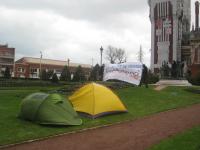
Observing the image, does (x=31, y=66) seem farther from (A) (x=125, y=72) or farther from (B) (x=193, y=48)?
(A) (x=125, y=72)

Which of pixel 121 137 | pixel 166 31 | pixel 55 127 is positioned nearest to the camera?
pixel 121 137

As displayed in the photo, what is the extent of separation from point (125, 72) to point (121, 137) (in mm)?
19931

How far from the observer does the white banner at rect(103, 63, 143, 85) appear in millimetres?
31720

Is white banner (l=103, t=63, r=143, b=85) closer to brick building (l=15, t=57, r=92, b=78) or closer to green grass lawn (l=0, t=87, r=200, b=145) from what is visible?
green grass lawn (l=0, t=87, r=200, b=145)

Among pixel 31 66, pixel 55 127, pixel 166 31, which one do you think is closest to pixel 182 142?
pixel 55 127

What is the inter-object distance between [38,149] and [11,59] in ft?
379

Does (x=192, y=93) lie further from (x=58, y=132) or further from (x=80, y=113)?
(x=58, y=132)

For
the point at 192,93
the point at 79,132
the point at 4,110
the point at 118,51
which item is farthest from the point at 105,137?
the point at 118,51

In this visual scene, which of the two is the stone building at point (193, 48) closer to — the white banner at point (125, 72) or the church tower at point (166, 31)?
the church tower at point (166, 31)

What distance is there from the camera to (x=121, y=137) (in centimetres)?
1299

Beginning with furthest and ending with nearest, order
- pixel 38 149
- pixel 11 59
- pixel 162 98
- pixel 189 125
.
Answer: pixel 11 59 < pixel 162 98 < pixel 189 125 < pixel 38 149

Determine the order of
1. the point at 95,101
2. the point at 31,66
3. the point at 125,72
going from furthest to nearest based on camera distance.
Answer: the point at 31,66 < the point at 125,72 < the point at 95,101

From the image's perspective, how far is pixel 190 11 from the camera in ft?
373

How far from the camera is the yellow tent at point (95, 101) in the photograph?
17.6 metres
